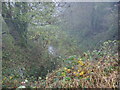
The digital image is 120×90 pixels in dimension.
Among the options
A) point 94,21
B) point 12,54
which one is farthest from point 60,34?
point 94,21

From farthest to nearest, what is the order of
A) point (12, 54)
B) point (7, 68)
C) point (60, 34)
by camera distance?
point (60, 34)
point (12, 54)
point (7, 68)

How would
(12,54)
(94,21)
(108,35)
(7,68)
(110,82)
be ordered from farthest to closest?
(94,21)
(108,35)
(12,54)
(7,68)
(110,82)

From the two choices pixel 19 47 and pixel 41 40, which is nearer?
pixel 19 47

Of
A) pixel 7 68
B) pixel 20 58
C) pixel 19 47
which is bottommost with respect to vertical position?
pixel 7 68

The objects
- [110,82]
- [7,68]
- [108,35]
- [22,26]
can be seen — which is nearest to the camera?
[110,82]

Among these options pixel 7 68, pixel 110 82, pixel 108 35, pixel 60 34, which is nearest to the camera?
pixel 110 82

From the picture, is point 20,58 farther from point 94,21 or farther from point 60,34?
point 94,21

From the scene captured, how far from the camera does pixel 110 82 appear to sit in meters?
2.73

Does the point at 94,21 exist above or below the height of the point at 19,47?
above

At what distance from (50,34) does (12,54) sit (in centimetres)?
194

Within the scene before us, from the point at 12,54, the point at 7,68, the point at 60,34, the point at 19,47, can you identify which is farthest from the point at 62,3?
the point at 7,68

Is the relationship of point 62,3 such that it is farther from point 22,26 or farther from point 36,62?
point 36,62

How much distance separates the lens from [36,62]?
616cm

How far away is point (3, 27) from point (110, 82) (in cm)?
510
